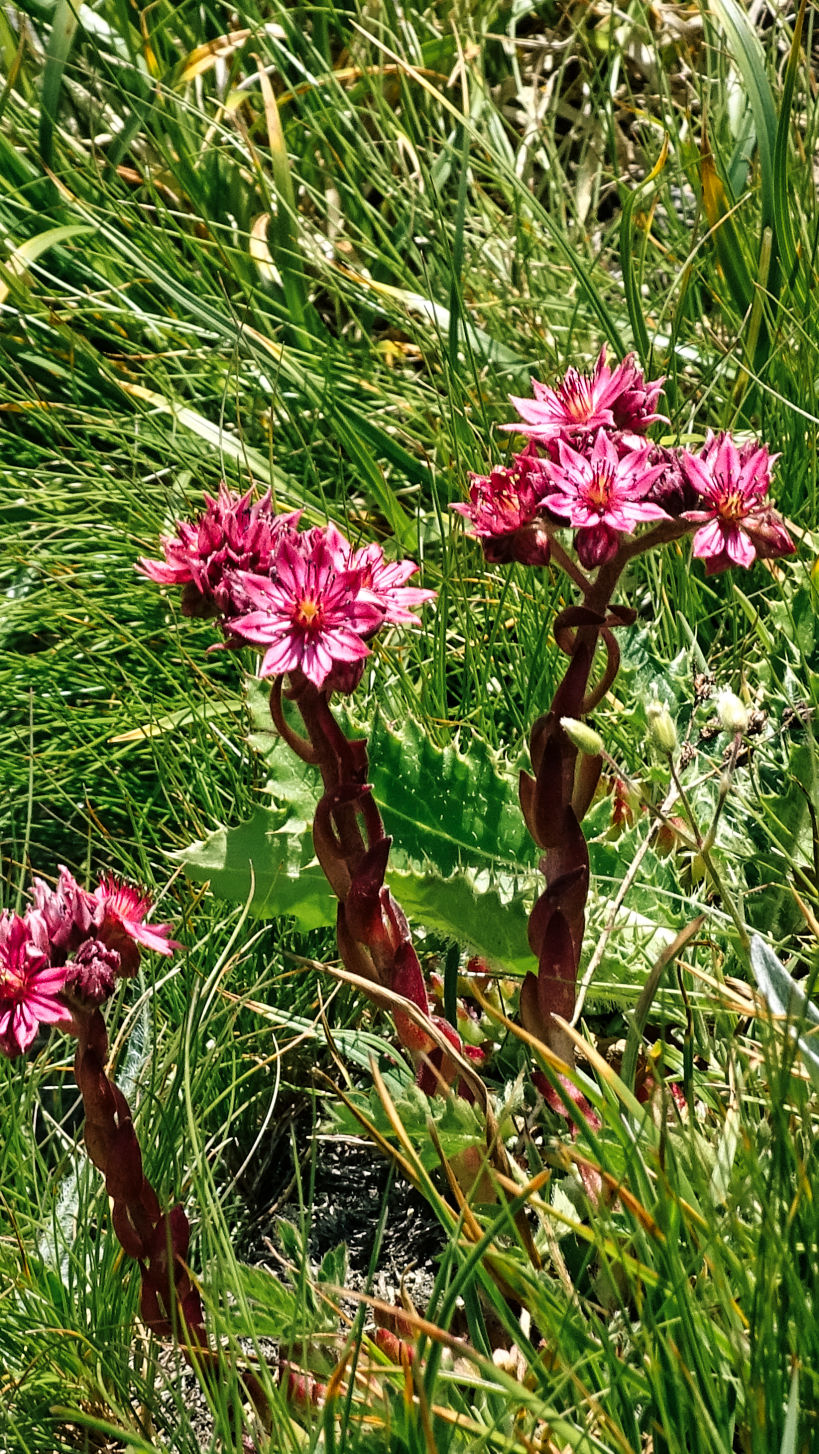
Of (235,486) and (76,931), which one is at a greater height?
(235,486)

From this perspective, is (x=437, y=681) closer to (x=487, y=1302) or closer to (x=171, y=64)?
(x=487, y=1302)

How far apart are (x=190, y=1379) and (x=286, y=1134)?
0.31 metres

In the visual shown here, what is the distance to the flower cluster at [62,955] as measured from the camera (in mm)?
1086

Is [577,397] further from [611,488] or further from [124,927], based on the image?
[124,927]

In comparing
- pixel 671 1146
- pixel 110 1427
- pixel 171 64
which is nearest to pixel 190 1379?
pixel 110 1427

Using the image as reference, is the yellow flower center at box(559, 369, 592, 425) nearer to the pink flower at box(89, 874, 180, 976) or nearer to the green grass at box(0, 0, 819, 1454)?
the green grass at box(0, 0, 819, 1454)

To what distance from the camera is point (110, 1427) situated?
0.93 meters

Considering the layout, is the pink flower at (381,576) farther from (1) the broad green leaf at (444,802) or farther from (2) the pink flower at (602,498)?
(1) the broad green leaf at (444,802)

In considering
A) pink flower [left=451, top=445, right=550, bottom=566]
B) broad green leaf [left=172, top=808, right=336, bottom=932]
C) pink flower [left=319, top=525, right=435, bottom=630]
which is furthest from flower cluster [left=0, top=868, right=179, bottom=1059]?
pink flower [left=451, top=445, right=550, bottom=566]

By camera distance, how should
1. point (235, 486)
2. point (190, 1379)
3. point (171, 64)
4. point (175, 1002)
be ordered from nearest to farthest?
point (190, 1379), point (175, 1002), point (235, 486), point (171, 64)

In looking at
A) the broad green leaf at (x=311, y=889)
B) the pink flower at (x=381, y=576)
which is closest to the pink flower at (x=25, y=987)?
the broad green leaf at (x=311, y=889)

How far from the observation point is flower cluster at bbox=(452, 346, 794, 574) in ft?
3.66

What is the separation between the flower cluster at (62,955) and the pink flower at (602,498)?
1.53ft

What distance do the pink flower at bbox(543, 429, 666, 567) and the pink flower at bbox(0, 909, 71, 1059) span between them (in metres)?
0.53
